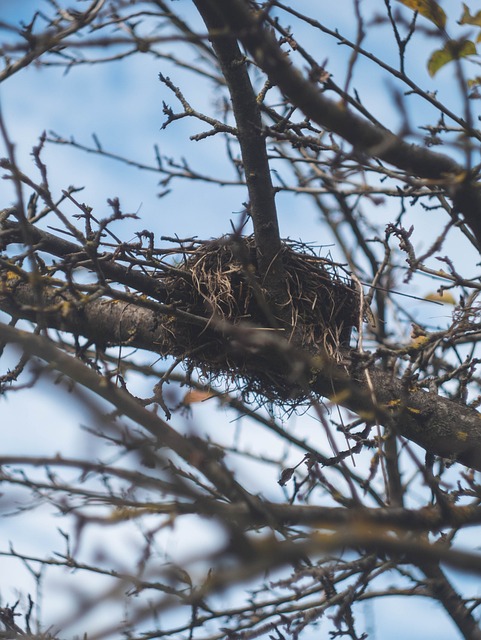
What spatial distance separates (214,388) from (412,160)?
1.79 m

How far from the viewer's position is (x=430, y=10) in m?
2.45

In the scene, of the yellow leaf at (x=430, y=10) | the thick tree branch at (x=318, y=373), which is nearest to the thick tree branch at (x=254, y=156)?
the thick tree branch at (x=318, y=373)

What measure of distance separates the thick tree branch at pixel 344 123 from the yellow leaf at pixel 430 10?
618 mm

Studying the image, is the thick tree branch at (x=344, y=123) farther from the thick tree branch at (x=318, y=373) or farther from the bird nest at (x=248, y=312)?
the bird nest at (x=248, y=312)

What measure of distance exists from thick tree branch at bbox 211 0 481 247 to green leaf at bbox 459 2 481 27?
828mm

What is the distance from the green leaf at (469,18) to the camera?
2656 mm

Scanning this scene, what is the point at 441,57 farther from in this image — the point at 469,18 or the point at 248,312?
the point at 248,312

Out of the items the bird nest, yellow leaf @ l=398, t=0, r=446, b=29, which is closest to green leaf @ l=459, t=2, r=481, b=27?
yellow leaf @ l=398, t=0, r=446, b=29

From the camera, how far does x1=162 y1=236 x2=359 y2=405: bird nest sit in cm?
330

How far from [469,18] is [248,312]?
→ 147 cm

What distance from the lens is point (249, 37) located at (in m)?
1.85

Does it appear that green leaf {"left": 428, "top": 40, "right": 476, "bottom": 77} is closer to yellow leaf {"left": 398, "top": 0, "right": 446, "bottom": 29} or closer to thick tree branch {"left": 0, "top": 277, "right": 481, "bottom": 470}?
yellow leaf {"left": 398, "top": 0, "right": 446, "bottom": 29}

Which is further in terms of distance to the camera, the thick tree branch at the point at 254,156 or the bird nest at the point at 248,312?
the bird nest at the point at 248,312

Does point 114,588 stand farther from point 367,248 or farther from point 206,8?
point 367,248
